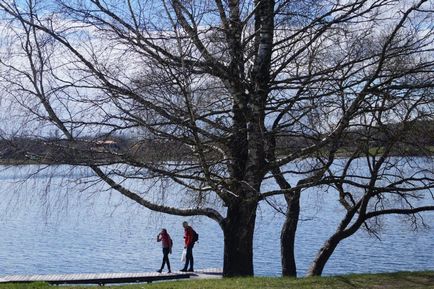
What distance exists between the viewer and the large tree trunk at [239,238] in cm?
1277

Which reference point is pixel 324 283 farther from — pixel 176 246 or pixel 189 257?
pixel 176 246

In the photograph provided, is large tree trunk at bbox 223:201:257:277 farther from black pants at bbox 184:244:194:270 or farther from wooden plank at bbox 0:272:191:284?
black pants at bbox 184:244:194:270

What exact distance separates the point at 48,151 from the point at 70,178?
0.57 m

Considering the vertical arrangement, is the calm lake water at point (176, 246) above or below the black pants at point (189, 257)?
above

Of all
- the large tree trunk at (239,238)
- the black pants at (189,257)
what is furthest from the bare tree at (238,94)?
the black pants at (189,257)

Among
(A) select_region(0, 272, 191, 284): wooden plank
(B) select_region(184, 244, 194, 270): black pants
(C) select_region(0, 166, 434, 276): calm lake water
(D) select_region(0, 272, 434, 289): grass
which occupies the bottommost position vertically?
(D) select_region(0, 272, 434, 289): grass

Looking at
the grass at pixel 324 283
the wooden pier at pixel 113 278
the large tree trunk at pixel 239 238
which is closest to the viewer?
the grass at pixel 324 283

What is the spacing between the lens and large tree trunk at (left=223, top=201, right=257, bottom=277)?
503 inches

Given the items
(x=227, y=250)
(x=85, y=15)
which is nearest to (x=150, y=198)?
(x=227, y=250)

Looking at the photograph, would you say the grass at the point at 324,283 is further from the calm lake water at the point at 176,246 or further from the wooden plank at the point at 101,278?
the wooden plank at the point at 101,278

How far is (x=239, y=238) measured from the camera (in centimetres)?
1292

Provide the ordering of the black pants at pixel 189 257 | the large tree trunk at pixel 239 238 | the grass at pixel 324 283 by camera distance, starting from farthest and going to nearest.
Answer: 1. the black pants at pixel 189 257
2. the large tree trunk at pixel 239 238
3. the grass at pixel 324 283

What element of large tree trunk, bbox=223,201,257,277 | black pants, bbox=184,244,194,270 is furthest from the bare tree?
black pants, bbox=184,244,194,270

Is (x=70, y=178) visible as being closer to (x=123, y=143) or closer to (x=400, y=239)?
(x=123, y=143)
